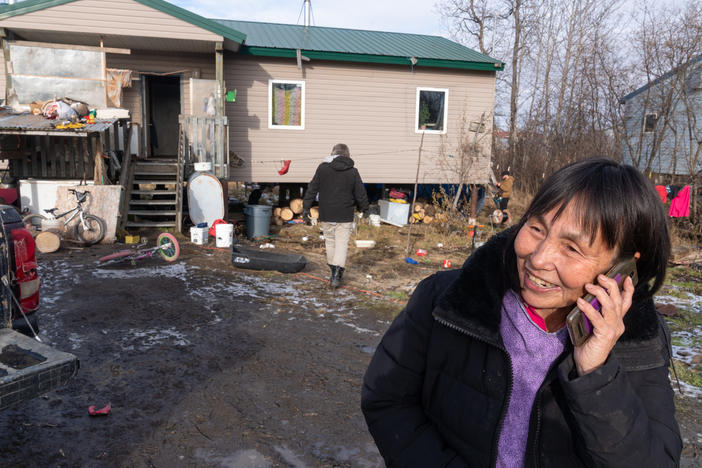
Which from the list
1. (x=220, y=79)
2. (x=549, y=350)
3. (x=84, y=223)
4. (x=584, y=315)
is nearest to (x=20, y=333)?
(x=549, y=350)

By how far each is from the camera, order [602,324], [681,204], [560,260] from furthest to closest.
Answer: [681,204], [560,260], [602,324]

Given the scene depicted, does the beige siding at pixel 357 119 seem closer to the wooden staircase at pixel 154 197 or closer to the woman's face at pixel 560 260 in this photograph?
the wooden staircase at pixel 154 197

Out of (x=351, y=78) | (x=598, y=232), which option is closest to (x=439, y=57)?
(x=351, y=78)

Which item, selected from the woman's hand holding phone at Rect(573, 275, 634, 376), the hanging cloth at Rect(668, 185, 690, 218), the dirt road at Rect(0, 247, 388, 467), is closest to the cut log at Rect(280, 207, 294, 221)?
the dirt road at Rect(0, 247, 388, 467)

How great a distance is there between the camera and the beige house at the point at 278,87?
11273 millimetres

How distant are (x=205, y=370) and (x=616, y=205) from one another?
4099 mm

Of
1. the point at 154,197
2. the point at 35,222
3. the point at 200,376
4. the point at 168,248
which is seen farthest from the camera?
the point at 154,197

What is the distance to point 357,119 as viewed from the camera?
46.2 ft

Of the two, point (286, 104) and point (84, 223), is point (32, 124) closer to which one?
point (84, 223)

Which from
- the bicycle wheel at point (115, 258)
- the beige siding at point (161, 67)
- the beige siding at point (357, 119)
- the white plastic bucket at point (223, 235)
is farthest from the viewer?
the beige siding at point (357, 119)

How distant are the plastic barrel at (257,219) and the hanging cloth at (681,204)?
10.2 m

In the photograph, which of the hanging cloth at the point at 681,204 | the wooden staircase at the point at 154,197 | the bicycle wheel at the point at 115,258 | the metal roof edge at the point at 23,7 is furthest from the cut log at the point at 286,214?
the hanging cloth at the point at 681,204

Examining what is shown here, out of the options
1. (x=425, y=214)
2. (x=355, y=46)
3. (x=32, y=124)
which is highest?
(x=355, y=46)

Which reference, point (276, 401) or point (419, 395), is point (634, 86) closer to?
point (276, 401)
